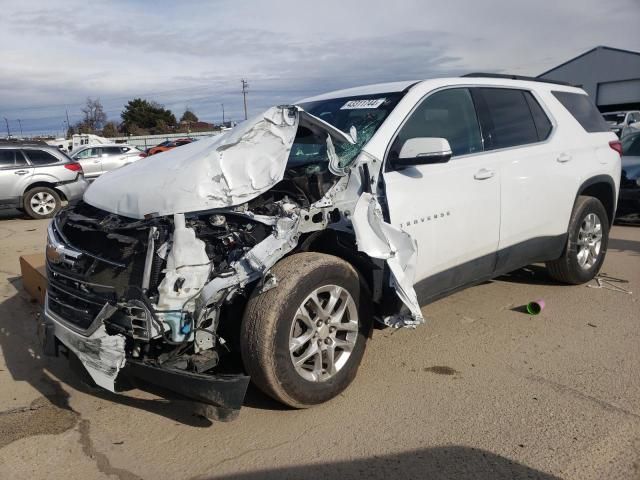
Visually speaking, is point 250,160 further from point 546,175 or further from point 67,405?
point 546,175

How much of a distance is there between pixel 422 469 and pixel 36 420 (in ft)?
7.49

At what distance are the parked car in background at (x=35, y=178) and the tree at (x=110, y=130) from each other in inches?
2375

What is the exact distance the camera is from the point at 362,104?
397 cm

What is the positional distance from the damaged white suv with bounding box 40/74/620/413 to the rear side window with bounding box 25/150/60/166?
381 inches

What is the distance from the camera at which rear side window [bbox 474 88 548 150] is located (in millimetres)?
4195

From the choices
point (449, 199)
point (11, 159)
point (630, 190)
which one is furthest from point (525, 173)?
point (11, 159)

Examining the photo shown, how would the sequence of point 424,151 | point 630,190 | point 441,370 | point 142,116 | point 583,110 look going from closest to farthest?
point 424,151 < point 441,370 < point 583,110 < point 630,190 < point 142,116

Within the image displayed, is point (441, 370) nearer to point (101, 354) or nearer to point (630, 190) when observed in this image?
point (101, 354)

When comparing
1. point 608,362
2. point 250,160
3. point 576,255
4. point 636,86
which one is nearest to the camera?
point 250,160

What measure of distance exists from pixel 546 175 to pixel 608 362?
1575mm

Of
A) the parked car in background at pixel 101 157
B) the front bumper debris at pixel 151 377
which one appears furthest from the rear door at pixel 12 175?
the front bumper debris at pixel 151 377

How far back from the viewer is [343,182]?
10.7 ft

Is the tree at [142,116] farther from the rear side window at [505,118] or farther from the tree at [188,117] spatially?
the rear side window at [505,118]

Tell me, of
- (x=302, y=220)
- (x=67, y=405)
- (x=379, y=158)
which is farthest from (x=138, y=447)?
(x=379, y=158)
